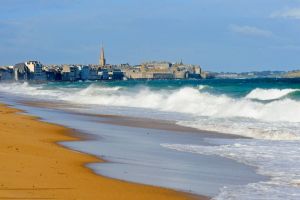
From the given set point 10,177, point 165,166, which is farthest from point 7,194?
point 165,166

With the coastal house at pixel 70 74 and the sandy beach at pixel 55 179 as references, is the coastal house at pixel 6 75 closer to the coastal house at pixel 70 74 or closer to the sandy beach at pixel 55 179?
the coastal house at pixel 70 74

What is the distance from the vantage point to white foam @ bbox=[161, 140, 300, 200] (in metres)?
8.77

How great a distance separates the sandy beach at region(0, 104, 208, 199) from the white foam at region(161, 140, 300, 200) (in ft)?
3.22

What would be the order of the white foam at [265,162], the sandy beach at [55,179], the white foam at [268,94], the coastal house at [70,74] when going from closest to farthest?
the sandy beach at [55,179] → the white foam at [265,162] → the white foam at [268,94] → the coastal house at [70,74]

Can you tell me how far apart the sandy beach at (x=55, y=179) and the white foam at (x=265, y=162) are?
0.98 m

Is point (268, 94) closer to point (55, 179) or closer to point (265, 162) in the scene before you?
point (265, 162)

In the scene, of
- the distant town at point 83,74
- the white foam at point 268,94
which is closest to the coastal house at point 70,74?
the distant town at point 83,74

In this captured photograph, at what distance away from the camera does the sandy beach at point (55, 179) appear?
26.1 feet

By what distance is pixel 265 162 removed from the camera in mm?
11898

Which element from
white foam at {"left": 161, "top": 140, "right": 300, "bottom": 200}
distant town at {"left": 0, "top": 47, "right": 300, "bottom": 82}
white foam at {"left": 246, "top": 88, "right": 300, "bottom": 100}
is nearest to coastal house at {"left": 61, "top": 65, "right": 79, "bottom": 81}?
distant town at {"left": 0, "top": 47, "right": 300, "bottom": 82}

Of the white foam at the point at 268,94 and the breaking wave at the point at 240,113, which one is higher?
the breaking wave at the point at 240,113

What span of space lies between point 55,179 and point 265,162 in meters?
4.68

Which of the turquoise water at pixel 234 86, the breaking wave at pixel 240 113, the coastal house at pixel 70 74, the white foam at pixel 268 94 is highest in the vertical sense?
the breaking wave at pixel 240 113

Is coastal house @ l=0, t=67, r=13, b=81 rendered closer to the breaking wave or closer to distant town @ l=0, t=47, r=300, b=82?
distant town @ l=0, t=47, r=300, b=82
